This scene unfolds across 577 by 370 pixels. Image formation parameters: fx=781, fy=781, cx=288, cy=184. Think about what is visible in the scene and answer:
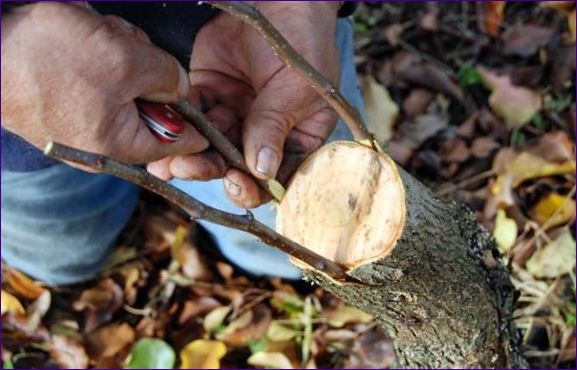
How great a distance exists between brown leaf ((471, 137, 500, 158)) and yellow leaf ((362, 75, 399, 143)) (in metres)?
0.23

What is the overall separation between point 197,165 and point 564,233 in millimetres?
920

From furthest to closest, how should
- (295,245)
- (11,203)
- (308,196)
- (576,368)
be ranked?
1. (11,203)
2. (576,368)
3. (308,196)
4. (295,245)

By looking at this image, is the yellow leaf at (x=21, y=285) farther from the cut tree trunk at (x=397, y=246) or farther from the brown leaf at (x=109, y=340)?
the cut tree trunk at (x=397, y=246)

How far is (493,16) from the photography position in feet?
7.38

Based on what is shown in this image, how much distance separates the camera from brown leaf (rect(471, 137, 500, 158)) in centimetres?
204

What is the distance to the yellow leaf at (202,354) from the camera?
181cm

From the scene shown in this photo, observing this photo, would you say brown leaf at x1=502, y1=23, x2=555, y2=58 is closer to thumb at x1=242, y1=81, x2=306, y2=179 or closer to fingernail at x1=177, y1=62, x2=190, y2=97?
thumb at x1=242, y1=81, x2=306, y2=179

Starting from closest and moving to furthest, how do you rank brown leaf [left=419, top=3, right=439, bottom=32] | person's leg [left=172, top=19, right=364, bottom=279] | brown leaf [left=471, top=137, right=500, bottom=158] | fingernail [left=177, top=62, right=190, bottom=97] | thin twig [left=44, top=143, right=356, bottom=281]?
thin twig [left=44, top=143, right=356, bottom=281]
fingernail [left=177, top=62, right=190, bottom=97]
person's leg [left=172, top=19, right=364, bottom=279]
brown leaf [left=471, top=137, right=500, bottom=158]
brown leaf [left=419, top=3, right=439, bottom=32]

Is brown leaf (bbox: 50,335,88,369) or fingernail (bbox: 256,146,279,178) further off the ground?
fingernail (bbox: 256,146,279,178)

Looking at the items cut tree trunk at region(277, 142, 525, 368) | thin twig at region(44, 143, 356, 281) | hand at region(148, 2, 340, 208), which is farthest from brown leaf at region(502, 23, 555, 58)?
thin twig at region(44, 143, 356, 281)

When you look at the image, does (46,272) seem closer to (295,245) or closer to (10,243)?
(10,243)

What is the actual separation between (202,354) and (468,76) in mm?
1066

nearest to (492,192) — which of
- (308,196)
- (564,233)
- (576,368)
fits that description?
(564,233)

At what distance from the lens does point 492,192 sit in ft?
6.28
